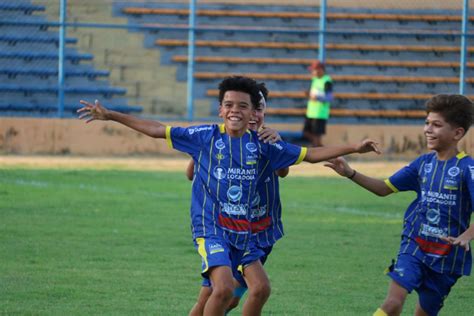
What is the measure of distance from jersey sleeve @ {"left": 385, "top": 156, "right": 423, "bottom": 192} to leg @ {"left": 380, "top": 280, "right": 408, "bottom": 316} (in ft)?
2.20

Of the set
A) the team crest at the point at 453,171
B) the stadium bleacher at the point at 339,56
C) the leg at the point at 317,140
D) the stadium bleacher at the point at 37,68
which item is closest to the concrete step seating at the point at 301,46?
the stadium bleacher at the point at 339,56

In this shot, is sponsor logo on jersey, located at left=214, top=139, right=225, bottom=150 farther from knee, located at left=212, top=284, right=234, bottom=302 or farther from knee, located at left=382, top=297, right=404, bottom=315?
knee, located at left=382, top=297, right=404, bottom=315

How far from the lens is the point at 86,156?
65.1 ft

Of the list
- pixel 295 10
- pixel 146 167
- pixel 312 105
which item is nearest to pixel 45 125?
pixel 146 167

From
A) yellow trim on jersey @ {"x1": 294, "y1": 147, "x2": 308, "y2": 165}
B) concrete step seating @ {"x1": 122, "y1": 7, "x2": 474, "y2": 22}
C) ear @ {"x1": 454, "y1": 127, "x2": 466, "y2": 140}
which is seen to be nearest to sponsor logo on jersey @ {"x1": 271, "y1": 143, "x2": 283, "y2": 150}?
yellow trim on jersey @ {"x1": 294, "y1": 147, "x2": 308, "y2": 165}

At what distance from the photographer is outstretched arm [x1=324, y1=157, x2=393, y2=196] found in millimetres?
6688

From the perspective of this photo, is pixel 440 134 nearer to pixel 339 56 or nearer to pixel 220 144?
pixel 220 144

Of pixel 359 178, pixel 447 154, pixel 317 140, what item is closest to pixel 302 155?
pixel 359 178

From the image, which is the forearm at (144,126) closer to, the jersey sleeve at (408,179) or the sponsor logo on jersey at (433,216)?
the jersey sleeve at (408,179)

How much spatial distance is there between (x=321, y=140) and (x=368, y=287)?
12.5 meters

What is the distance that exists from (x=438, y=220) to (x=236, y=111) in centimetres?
135

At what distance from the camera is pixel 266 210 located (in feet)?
22.5

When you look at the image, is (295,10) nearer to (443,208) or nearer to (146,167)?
(146,167)

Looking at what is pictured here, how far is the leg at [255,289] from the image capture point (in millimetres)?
6371
